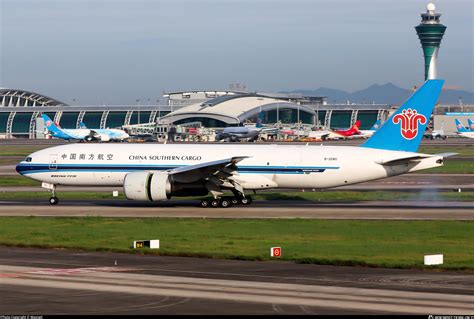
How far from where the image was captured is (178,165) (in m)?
55.0

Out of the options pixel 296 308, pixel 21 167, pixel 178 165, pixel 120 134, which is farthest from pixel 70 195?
pixel 120 134

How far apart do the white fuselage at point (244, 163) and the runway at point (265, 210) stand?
164 centimetres

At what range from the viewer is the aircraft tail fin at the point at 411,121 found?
54.6 m

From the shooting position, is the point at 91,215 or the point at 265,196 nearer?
the point at 91,215

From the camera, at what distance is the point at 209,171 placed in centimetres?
5303

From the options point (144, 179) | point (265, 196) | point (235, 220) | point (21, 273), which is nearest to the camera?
point (21, 273)

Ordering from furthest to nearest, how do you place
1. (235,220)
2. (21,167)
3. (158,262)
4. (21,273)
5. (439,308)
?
1. (21,167)
2. (235,220)
3. (158,262)
4. (21,273)
5. (439,308)

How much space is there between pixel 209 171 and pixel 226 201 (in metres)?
2.47

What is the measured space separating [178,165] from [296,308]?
108 feet

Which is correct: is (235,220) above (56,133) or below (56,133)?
below

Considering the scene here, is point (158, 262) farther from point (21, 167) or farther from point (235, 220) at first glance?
point (21, 167)

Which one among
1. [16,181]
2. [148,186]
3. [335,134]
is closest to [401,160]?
[148,186]

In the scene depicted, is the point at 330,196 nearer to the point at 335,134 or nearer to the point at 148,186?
the point at 148,186

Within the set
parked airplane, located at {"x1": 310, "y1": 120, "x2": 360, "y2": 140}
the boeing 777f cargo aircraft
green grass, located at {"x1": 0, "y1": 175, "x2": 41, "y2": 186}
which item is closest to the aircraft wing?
the boeing 777f cargo aircraft
